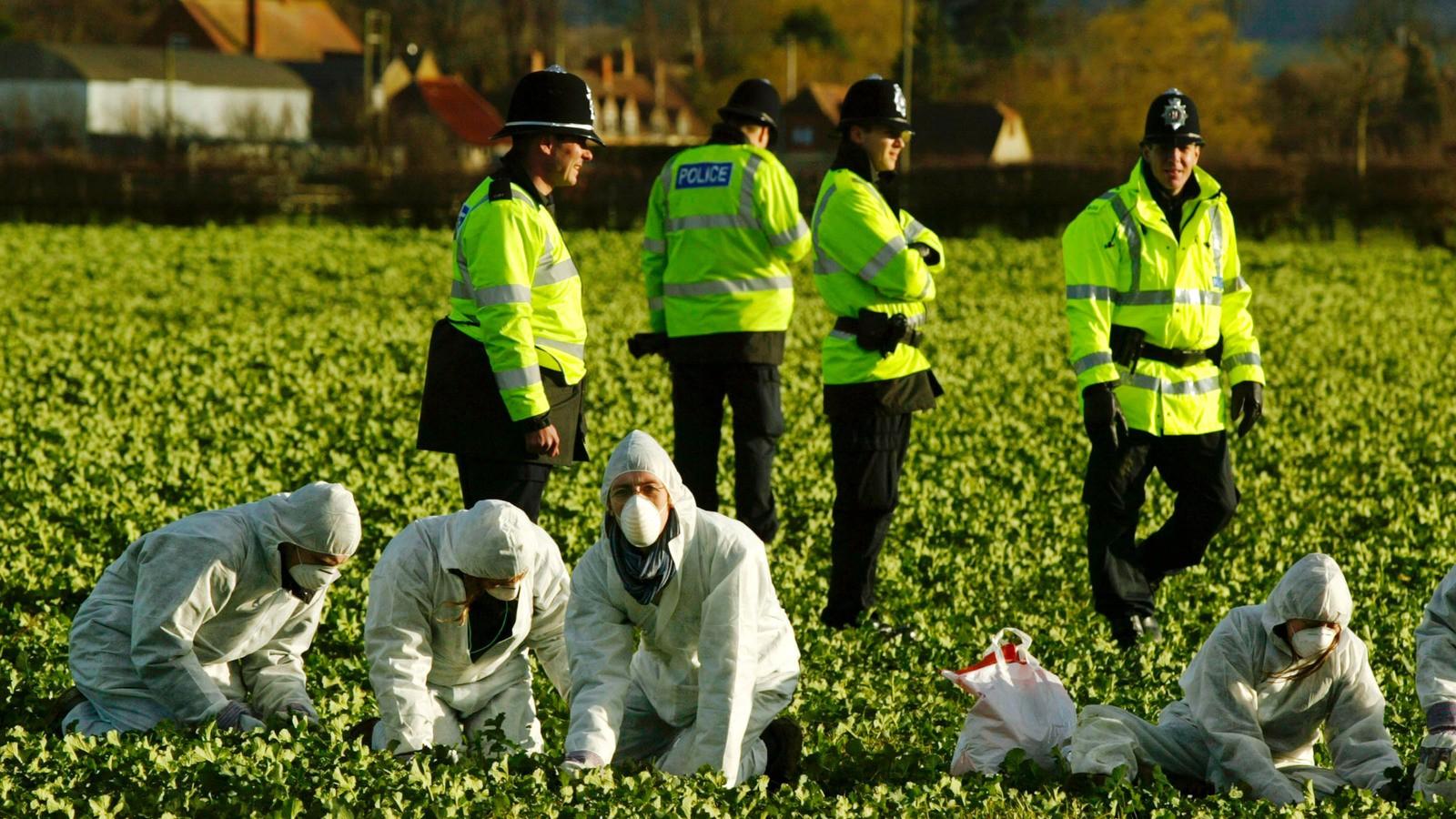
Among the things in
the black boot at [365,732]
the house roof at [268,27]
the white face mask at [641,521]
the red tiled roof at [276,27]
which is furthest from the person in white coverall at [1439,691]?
the house roof at [268,27]

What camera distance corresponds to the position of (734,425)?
954 cm

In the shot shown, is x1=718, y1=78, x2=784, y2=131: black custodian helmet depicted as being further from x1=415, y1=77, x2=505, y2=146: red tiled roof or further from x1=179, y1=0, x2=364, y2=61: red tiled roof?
x1=179, y1=0, x2=364, y2=61: red tiled roof

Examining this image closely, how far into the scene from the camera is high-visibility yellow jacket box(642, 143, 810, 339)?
9305 mm

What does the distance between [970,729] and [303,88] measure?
9485 cm

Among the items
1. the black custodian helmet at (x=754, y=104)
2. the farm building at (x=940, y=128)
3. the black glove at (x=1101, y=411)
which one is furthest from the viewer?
the farm building at (x=940, y=128)

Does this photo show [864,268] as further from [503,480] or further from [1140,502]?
[503,480]

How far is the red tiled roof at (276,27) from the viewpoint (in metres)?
106

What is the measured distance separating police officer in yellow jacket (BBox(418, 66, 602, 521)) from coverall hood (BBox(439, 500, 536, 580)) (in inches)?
51.9

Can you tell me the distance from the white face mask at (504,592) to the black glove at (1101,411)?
Answer: 3.19 metres

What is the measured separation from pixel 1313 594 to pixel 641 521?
2.23 m

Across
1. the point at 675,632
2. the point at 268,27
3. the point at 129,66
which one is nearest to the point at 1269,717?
the point at 675,632

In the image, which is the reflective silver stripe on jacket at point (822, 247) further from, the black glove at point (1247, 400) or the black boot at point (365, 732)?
the black boot at point (365, 732)

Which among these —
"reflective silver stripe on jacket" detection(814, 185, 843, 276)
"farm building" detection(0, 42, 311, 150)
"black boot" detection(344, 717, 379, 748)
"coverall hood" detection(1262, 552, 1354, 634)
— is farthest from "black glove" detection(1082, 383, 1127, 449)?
"farm building" detection(0, 42, 311, 150)

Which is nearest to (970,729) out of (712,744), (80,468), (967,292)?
(712,744)
